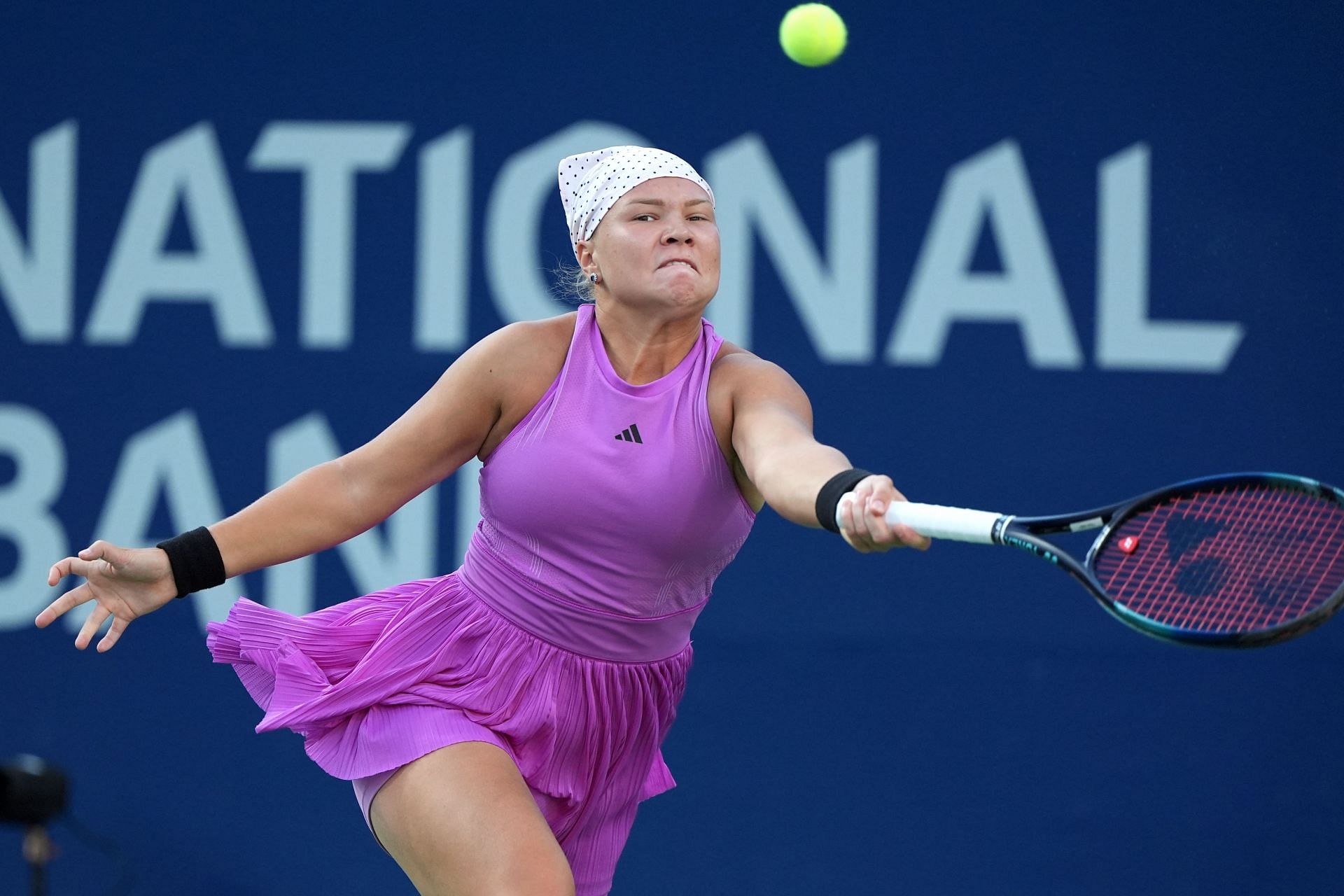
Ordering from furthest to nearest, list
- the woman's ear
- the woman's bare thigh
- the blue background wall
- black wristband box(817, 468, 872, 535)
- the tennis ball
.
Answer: the blue background wall
the tennis ball
the woman's ear
the woman's bare thigh
black wristband box(817, 468, 872, 535)

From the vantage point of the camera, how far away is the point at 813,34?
165 inches

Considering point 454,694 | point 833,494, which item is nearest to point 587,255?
point 454,694

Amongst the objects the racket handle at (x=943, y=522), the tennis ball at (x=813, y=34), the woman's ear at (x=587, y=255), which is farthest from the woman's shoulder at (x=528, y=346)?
the tennis ball at (x=813, y=34)

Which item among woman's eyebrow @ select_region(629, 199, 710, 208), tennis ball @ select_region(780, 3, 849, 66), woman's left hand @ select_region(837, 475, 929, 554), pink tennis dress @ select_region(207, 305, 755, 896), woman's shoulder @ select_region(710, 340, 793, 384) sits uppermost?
tennis ball @ select_region(780, 3, 849, 66)

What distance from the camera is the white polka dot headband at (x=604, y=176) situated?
9.55ft

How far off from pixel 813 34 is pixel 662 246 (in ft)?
5.14

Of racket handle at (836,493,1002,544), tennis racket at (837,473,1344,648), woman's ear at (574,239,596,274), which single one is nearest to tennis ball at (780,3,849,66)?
woman's ear at (574,239,596,274)

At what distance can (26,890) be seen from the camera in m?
4.69

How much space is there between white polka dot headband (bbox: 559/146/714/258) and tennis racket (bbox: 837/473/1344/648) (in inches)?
31.6

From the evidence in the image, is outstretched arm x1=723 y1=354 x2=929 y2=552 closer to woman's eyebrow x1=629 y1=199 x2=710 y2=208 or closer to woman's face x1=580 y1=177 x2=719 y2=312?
woman's face x1=580 y1=177 x2=719 y2=312

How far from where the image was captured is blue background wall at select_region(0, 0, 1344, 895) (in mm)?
4492

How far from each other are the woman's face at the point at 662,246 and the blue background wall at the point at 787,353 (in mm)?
1681

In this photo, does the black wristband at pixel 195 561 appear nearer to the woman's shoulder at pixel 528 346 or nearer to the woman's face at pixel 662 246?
the woman's shoulder at pixel 528 346

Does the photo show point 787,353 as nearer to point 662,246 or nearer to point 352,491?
point 662,246
